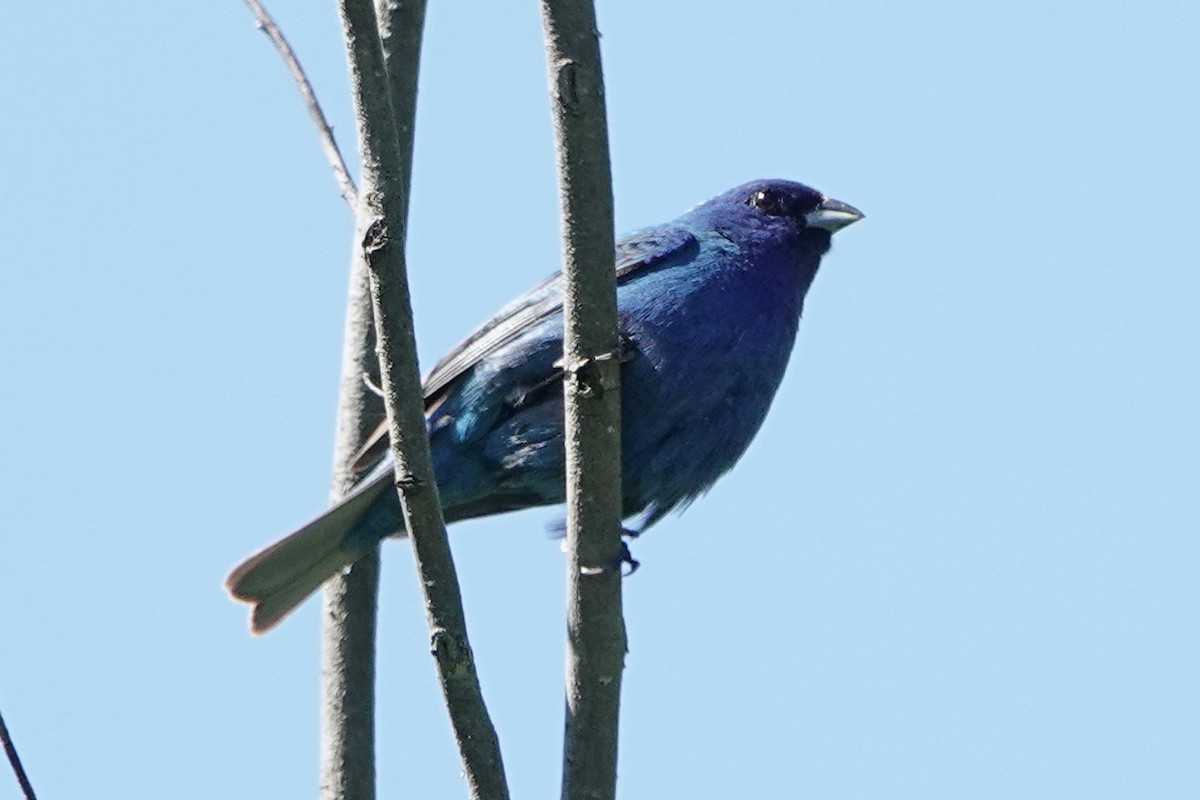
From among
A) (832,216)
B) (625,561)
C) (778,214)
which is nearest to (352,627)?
(625,561)

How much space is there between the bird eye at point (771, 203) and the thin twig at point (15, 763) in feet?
13.8

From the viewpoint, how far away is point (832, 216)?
277 inches

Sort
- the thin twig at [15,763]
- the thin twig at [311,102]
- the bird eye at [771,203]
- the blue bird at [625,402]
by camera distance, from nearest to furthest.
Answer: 1. the thin twig at [15,763]
2. the thin twig at [311,102]
3. the blue bird at [625,402]
4. the bird eye at [771,203]

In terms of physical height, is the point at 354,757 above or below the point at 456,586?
below

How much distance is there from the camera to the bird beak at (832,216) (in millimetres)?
6984

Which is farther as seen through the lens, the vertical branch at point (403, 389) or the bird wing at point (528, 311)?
the bird wing at point (528, 311)

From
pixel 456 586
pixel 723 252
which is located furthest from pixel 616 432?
pixel 723 252

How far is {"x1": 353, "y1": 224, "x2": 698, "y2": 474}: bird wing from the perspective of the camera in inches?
236

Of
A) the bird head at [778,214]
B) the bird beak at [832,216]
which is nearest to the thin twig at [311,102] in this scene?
the bird head at [778,214]

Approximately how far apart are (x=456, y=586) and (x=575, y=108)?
1.06m

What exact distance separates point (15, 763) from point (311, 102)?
2.23 m

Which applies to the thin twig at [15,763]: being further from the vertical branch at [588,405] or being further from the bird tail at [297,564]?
the bird tail at [297,564]

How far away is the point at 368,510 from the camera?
5809 mm

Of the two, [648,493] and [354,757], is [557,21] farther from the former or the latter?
[648,493]
